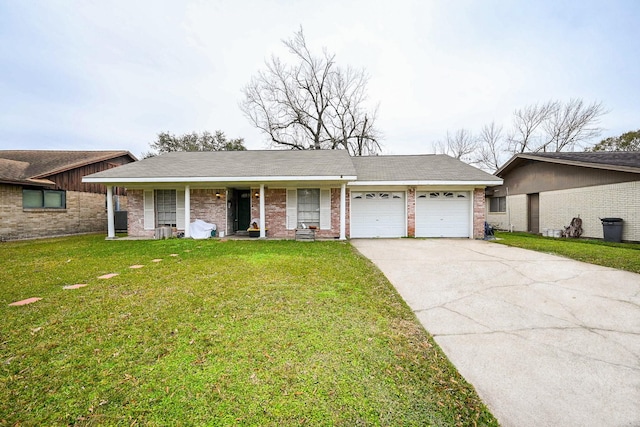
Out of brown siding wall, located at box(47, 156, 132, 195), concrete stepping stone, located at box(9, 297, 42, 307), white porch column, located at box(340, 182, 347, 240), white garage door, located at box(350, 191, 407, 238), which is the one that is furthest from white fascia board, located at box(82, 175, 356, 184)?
concrete stepping stone, located at box(9, 297, 42, 307)

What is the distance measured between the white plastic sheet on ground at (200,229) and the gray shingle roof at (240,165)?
201cm

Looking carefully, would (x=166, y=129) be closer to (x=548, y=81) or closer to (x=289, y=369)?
(x=289, y=369)

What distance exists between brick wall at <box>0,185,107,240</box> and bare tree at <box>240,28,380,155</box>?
1348 cm

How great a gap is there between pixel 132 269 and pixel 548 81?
24.0 metres

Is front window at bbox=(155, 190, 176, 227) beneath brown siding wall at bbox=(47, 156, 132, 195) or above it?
beneath

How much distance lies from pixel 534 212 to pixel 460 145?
1524 centimetres

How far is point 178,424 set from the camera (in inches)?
59.8

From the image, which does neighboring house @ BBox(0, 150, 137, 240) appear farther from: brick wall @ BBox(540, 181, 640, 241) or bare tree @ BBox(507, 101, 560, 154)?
bare tree @ BBox(507, 101, 560, 154)

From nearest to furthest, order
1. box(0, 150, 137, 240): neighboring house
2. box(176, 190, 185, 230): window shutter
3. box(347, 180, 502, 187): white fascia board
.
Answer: box(347, 180, 502, 187): white fascia board → box(0, 150, 137, 240): neighboring house → box(176, 190, 185, 230): window shutter

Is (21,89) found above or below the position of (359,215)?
above

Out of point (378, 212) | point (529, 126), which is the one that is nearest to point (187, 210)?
point (378, 212)

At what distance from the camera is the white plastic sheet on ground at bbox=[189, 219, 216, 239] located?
10.3 m

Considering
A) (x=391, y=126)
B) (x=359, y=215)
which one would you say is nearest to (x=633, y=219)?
(x=359, y=215)

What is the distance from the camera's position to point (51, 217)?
1169 cm
